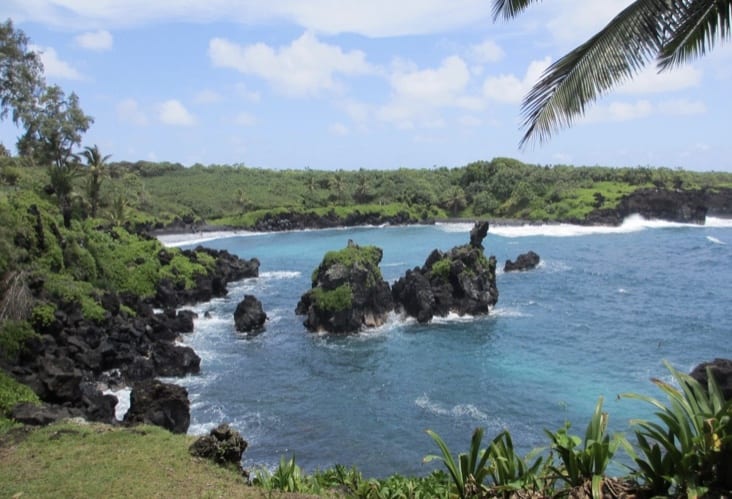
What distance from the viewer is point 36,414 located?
63.7 feet

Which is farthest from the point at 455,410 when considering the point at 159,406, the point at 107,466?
the point at 107,466

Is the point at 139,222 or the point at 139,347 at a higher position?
the point at 139,222

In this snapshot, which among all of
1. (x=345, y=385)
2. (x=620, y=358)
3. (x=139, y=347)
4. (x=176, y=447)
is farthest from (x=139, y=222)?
(x=176, y=447)

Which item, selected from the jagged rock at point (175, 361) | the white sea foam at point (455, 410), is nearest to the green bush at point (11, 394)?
the jagged rock at point (175, 361)

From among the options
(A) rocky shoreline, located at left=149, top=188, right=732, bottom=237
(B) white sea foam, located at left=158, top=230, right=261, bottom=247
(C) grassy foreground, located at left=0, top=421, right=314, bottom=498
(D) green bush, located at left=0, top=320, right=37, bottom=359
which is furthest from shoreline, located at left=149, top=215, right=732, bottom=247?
(C) grassy foreground, located at left=0, top=421, right=314, bottom=498

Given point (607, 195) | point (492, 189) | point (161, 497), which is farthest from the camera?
point (492, 189)

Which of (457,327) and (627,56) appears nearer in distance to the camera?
(627,56)

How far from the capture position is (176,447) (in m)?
16.2

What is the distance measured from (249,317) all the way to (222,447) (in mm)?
27335

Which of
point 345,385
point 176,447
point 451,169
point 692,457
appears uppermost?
point 451,169

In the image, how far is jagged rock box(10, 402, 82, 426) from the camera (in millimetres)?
19172

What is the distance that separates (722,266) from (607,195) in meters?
49.7

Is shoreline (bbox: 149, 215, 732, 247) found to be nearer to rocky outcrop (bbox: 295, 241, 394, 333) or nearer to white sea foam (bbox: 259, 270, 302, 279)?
white sea foam (bbox: 259, 270, 302, 279)

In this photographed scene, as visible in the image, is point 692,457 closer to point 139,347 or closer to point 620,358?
point 620,358
